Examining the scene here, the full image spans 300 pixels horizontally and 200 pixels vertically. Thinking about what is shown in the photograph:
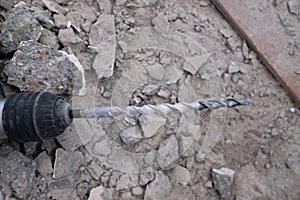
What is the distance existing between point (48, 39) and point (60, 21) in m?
0.09

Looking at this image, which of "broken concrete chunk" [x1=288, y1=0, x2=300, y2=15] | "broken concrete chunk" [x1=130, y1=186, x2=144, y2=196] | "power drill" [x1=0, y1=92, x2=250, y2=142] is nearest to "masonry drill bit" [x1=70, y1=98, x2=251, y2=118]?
"power drill" [x1=0, y1=92, x2=250, y2=142]

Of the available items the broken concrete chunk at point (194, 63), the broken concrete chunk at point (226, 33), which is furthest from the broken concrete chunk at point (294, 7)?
the broken concrete chunk at point (194, 63)

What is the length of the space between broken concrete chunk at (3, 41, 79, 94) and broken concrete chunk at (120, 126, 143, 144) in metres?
0.25

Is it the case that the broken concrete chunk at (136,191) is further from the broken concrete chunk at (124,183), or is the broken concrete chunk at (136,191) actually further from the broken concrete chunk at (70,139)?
the broken concrete chunk at (70,139)

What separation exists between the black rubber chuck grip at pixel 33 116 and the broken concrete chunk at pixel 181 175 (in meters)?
0.44

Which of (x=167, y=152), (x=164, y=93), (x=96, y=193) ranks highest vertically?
(x=164, y=93)

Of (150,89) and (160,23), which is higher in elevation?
(160,23)

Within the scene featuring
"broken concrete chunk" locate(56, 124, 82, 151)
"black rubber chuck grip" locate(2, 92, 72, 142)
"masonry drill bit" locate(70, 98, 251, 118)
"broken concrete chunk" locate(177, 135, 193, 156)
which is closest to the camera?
A: "black rubber chuck grip" locate(2, 92, 72, 142)

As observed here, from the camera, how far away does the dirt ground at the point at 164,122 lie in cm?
132

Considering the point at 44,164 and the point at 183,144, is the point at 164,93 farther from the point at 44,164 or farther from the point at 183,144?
the point at 44,164

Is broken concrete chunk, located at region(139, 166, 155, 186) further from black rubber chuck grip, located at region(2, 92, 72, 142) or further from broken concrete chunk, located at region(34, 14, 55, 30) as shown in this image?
broken concrete chunk, located at region(34, 14, 55, 30)

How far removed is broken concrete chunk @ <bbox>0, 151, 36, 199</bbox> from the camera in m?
1.23

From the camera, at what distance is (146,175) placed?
1.37 metres

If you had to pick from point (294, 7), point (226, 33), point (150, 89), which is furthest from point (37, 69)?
point (294, 7)
